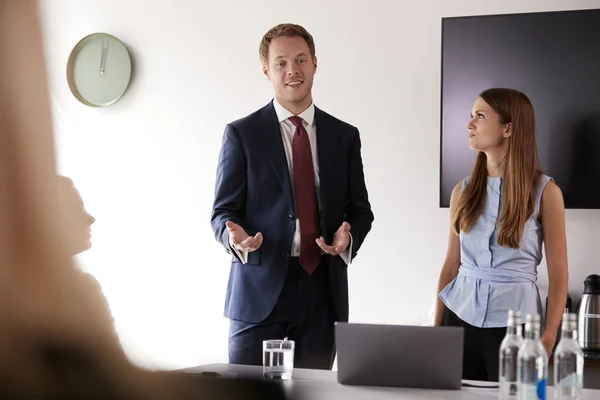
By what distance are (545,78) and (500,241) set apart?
3.73ft

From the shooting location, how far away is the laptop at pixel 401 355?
1793mm

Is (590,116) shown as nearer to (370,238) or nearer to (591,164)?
(591,164)

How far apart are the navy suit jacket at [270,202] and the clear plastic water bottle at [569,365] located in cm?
109

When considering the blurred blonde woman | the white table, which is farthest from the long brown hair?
the blurred blonde woman

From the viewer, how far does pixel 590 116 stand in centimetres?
347

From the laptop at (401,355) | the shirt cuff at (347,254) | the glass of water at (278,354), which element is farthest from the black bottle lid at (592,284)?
the glass of water at (278,354)

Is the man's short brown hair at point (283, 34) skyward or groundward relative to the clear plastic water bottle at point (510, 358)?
skyward

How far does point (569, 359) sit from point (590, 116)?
2115mm

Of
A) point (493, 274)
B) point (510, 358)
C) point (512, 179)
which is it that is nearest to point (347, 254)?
point (493, 274)

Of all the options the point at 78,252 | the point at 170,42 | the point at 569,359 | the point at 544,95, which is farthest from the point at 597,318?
the point at 78,252

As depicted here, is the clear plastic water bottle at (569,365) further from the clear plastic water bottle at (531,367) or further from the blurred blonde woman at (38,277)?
the blurred blonde woman at (38,277)

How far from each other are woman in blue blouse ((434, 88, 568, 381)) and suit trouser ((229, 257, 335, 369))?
0.45 metres

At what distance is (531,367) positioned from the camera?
157cm

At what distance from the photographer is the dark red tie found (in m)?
2.68
